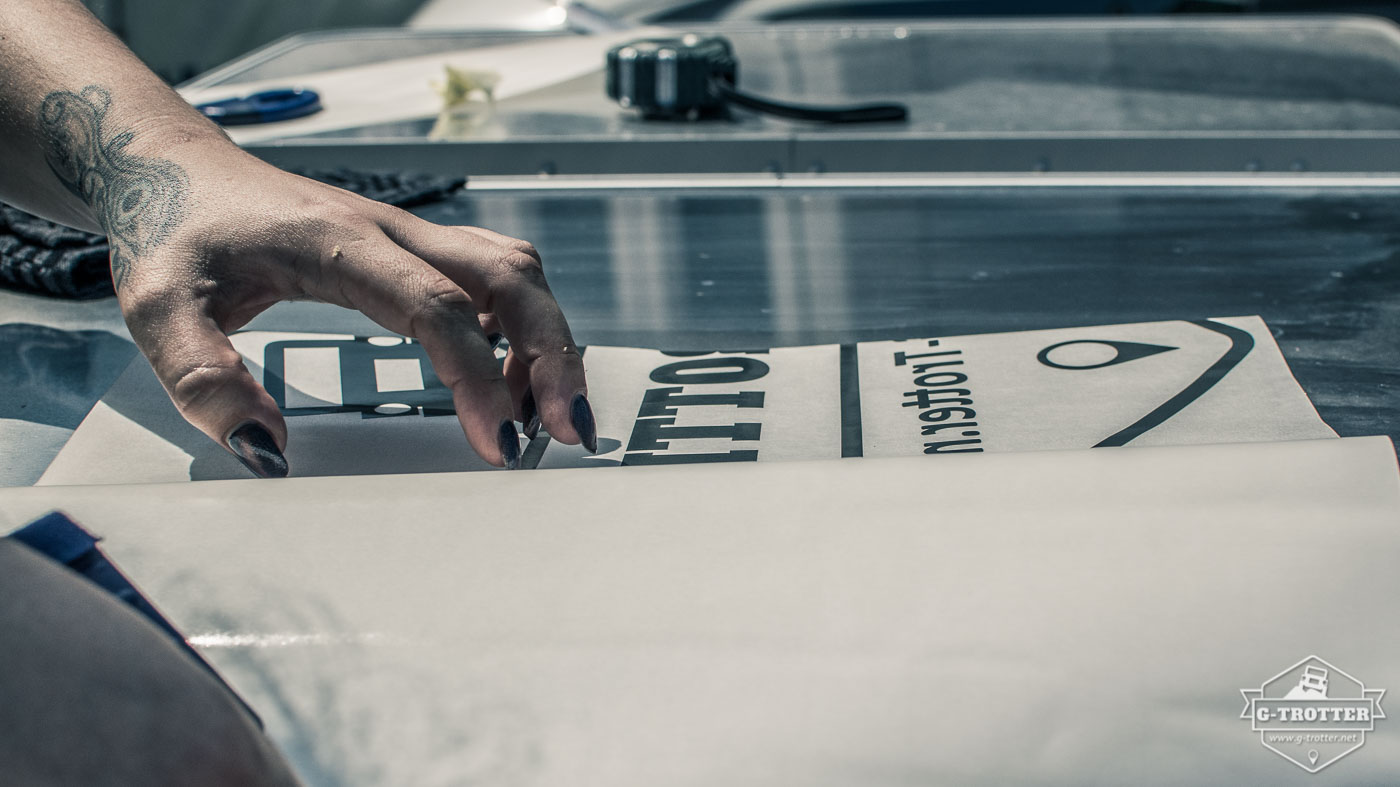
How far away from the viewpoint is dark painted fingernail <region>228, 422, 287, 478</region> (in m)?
0.42

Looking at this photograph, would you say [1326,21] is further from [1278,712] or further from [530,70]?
[1278,712]

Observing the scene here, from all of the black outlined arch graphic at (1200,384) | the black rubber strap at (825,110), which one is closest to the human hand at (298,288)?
the black outlined arch graphic at (1200,384)

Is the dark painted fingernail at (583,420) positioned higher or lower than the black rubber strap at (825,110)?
lower

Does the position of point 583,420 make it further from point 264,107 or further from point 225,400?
point 264,107

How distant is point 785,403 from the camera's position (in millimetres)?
504

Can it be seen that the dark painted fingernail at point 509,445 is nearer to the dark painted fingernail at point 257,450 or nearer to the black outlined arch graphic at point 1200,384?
the dark painted fingernail at point 257,450

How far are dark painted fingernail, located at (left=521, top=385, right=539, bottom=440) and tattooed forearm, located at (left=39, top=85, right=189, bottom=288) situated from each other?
166 mm

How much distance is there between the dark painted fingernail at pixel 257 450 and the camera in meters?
0.42

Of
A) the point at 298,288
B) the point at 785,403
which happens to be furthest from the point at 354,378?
the point at 785,403

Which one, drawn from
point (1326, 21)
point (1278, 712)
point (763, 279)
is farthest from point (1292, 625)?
point (1326, 21)

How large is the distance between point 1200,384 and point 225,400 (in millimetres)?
405

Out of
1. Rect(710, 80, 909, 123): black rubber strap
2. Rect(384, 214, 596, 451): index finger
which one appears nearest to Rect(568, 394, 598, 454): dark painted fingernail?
Rect(384, 214, 596, 451): index finger

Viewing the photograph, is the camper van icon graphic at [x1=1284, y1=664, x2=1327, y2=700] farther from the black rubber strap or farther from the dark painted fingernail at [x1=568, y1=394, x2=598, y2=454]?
the black rubber strap

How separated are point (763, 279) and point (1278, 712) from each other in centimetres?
47
